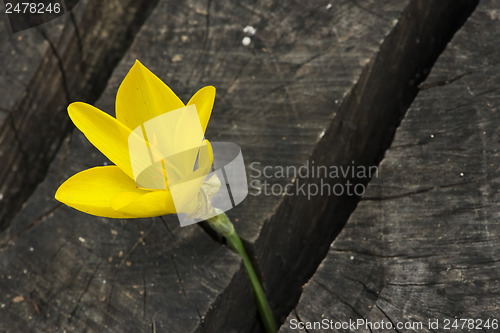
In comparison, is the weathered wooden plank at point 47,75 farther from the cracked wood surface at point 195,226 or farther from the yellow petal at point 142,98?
the yellow petal at point 142,98

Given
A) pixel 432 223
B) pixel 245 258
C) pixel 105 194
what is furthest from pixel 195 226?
pixel 432 223

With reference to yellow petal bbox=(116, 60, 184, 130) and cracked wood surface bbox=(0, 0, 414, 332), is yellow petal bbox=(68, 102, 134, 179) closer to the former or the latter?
yellow petal bbox=(116, 60, 184, 130)

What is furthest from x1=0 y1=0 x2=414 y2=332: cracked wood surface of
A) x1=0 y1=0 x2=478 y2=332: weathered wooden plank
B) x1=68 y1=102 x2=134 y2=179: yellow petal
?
x1=68 y1=102 x2=134 y2=179: yellow petal

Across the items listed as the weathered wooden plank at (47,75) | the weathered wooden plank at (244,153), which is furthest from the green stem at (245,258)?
the weathered wooden plank at (47,75)

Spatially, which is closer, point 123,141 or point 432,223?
point 123,141

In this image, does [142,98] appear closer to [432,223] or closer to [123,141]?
[123,141]

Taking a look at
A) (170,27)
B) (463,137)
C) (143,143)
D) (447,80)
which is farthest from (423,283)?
(170,27)
